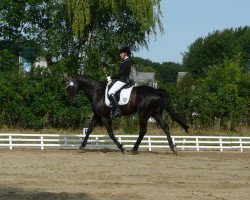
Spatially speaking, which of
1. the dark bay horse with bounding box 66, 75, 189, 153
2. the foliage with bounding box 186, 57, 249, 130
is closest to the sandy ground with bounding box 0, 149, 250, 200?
the dark bay horse with bounding box 66, 75, 189, 153

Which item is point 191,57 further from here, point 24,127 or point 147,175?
point 147,175

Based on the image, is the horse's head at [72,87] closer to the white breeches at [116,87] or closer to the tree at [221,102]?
the white breeches at [116,87]

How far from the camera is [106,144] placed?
69.4 feet

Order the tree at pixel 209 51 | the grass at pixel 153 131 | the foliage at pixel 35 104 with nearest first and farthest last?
the grass at pixel 153 131 < the foliage at pixel 35 104 < the tree at pixel 209 51

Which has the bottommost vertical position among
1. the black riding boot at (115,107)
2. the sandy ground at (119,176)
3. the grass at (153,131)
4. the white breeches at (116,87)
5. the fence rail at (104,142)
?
the sandy ground at (119,176)

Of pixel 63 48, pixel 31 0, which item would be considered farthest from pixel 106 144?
pixel 31 0

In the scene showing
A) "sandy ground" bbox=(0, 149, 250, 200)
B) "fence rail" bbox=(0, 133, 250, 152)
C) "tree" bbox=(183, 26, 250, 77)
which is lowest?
"sandy ground" bbox=(0, 149, 250, 200)

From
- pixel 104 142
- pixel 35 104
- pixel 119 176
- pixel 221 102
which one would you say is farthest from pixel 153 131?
pixel 119 176

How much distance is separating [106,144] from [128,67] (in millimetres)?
4335

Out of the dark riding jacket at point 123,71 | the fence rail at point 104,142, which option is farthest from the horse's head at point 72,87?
the fence rail at point 104,142

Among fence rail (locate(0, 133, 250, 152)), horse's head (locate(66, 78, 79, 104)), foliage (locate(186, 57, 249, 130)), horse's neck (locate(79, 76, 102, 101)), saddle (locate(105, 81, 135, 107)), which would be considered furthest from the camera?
foliage (locate(186, 57, 249, 130))

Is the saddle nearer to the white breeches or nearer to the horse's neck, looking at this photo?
the white breeches

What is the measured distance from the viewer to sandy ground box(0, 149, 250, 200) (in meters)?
10.3

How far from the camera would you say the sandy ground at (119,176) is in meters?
10.3
